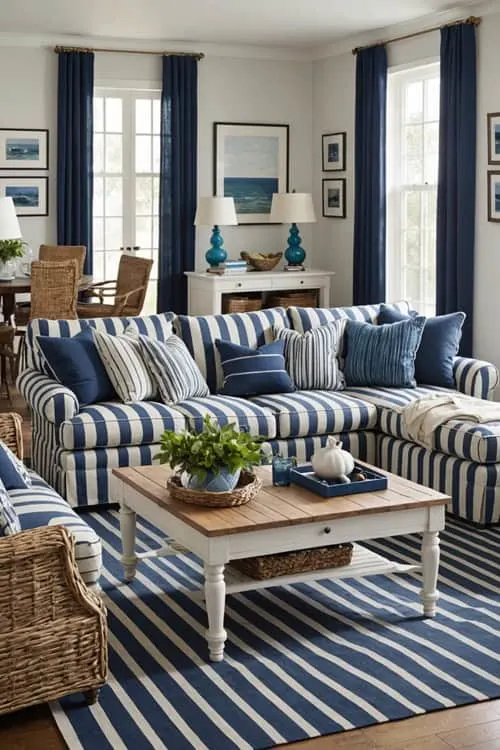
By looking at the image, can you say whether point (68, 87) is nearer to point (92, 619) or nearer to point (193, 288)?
point (193, 288)

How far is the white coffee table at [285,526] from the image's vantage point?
3664 millimetres

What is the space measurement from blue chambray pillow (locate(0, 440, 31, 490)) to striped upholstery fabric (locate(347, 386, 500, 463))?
206 centimetres

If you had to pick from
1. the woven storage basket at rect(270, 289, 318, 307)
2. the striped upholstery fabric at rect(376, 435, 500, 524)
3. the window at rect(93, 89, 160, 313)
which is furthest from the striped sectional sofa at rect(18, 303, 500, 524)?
the window at rect(93, 89, 160, 313)

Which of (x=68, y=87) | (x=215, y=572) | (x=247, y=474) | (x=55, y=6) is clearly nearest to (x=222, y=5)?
(x=55, y=6)

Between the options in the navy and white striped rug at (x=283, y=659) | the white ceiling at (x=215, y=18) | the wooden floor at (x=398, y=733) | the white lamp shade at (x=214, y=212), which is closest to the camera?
the wooden floor at (x=398, y=733)

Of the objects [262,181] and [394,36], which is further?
[262,181]

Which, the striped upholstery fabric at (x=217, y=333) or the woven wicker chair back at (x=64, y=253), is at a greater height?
the woven wicker chair back at (x=64, y=253)

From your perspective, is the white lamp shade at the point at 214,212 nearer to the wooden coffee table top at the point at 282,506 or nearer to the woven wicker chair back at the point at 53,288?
the woven wicker chair back at the point at 53,288

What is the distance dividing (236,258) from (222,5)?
264 cm

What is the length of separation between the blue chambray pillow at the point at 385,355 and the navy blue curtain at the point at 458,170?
1621 mm

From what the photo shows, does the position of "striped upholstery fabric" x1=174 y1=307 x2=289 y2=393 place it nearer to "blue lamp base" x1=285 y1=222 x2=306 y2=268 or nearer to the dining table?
the dining table

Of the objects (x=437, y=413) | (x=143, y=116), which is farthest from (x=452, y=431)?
(x=143, y=116)

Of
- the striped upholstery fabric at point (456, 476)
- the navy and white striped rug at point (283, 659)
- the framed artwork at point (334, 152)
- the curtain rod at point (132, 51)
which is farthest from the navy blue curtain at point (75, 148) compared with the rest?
→ the navy and white striped rug at point (283, 659)

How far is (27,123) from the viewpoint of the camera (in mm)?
8922
